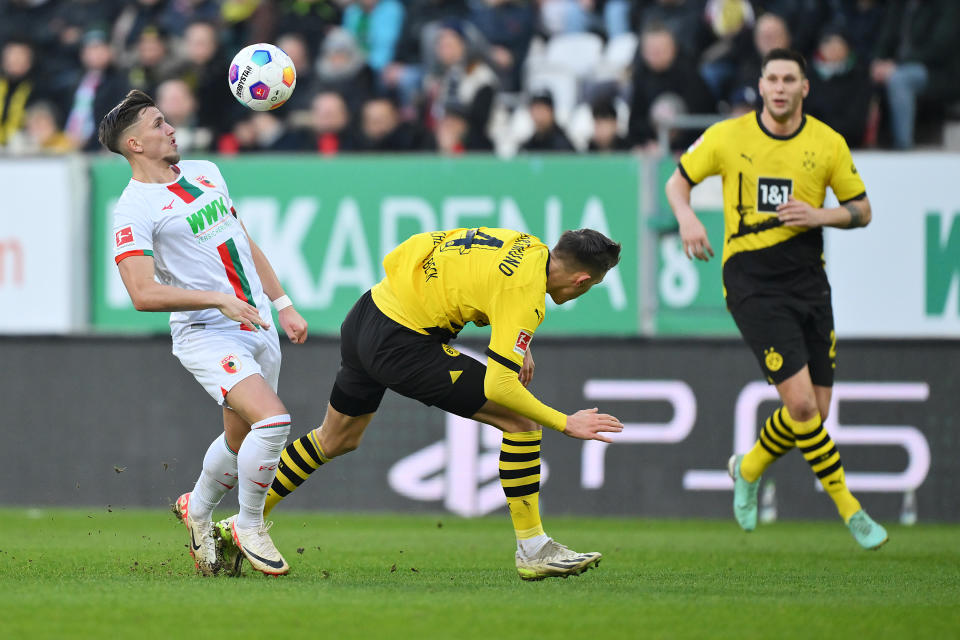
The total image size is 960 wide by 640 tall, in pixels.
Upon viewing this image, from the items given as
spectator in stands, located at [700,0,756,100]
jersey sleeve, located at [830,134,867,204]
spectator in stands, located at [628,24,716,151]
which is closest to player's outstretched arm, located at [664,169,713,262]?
jersey sleeve, located at [830,134,867,204]

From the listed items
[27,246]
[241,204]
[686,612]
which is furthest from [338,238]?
[686,612]

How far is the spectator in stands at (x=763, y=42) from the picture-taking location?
41.4 ft

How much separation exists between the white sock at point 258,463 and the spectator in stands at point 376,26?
352 inches

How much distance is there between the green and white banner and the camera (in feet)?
37.5

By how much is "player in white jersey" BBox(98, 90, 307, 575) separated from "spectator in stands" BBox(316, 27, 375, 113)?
667 centimetres

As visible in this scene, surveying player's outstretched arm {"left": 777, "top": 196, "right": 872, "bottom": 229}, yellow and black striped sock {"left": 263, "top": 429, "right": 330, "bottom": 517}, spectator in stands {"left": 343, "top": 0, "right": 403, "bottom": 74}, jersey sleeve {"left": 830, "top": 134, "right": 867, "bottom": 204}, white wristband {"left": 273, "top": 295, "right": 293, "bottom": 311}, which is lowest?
yellow and black striped sock {"left": 263, "top": 429, "right": 330, "bottom": 517}

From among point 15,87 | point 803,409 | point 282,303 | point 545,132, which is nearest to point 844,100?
point 545,132

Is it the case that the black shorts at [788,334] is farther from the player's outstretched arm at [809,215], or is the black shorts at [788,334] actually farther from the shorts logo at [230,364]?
the shorts logo at [230,364]

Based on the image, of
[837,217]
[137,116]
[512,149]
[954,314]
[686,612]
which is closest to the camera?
[686,612]

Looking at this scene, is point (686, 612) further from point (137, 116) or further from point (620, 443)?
point (620, 443)

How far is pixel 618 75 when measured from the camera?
46.7 ft

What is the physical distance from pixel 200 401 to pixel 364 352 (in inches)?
192

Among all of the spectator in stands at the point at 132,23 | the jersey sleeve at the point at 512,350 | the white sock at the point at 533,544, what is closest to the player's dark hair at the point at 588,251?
the jersey sleeve at the point at 512,350

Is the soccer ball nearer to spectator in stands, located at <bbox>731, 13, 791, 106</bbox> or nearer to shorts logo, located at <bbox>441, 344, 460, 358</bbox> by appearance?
shorts logo, located at <bbox>441, 344, 460, 358</bbox>
